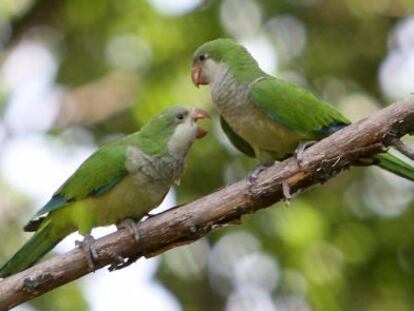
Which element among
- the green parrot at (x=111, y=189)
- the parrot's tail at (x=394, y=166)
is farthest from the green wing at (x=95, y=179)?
the parrot's tail at (x=394, y=166)

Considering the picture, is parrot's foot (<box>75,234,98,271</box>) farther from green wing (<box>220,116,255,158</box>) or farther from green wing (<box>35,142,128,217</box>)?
green wing (<box>220,116,255,158</box>)

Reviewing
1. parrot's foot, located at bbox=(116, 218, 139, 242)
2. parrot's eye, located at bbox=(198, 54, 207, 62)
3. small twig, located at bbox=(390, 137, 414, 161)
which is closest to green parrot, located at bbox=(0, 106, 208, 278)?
parrot's foot, located at bbox=(116, 218, 139, 242)

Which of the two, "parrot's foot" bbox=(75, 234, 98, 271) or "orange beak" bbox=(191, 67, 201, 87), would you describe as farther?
"orange beak" bbox=(191, 67, 201, 87)

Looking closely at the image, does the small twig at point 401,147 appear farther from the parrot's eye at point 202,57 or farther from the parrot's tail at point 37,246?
the parrot's tail at point 37,246

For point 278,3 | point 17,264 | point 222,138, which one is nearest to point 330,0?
point 278,3

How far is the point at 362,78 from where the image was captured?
30.0ft

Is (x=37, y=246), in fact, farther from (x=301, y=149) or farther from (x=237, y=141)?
(x=301, y=149)

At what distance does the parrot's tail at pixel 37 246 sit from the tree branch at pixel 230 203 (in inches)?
22.8

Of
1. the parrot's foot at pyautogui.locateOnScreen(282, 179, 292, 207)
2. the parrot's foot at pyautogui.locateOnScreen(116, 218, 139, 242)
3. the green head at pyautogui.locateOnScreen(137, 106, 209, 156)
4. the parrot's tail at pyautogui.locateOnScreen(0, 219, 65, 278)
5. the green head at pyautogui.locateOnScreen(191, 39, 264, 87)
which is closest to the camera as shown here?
the parrot's foot at pyautogui.locateOnScreen(282, 179, 292, 207)

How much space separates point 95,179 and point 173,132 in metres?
0.49

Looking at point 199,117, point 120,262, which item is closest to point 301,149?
point 199,117

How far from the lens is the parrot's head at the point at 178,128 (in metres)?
5.48

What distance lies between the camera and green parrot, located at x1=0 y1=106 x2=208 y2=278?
5320mm

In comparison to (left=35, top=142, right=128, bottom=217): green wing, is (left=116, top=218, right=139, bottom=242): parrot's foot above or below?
below
